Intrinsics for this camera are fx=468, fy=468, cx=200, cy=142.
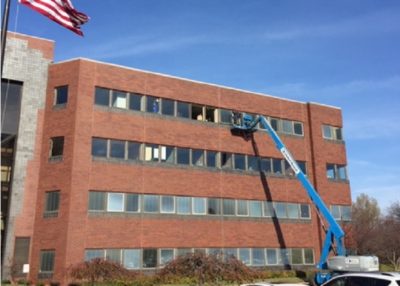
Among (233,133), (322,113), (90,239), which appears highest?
(322,113)

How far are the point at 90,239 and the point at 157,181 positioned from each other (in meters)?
6.52

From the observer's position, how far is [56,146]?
3281 cm

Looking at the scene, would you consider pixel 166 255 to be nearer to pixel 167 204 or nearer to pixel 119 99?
pixel 167 204

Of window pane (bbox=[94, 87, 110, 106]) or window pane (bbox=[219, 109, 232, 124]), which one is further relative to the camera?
window pane (bbox=[219, 109, 232, 124])

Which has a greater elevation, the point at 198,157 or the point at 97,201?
the point at 198,157

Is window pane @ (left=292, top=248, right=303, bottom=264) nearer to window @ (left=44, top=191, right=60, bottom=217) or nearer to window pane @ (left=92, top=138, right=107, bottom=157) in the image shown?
window pane @ (left=92, top=138, right=107, bottom=157)

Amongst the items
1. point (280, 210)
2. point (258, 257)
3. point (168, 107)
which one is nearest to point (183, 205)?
point (168, 107)

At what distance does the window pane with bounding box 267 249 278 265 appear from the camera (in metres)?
38.6

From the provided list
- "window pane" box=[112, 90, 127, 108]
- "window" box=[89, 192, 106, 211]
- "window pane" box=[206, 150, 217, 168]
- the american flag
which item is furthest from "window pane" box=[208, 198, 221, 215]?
the american flag

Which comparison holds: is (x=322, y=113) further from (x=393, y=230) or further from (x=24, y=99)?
(x=24, y=99)

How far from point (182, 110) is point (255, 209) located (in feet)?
33.8

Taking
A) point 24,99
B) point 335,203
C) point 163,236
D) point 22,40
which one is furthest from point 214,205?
point 22,40

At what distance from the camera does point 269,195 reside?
132ft

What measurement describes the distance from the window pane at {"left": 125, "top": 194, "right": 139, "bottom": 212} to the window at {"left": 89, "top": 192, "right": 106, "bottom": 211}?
1.72 meters
